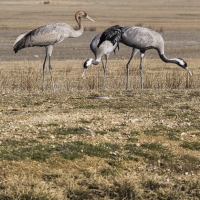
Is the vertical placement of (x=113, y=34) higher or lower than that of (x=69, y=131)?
higher

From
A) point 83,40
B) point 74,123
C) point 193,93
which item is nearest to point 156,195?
point 74,123

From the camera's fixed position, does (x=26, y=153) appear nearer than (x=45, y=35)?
Yes

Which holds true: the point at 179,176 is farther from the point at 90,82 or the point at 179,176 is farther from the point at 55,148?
the point at 90,82

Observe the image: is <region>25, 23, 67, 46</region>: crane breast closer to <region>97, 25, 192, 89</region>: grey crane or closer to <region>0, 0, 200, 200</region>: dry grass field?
<region>97, 25, 192, 89</region>: grey crane

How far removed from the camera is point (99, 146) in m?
8.23

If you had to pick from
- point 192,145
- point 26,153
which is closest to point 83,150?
Result: point 26,153

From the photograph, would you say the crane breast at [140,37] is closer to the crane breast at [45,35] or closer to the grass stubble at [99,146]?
the crane breast at [45,35]

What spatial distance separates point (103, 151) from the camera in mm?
8008

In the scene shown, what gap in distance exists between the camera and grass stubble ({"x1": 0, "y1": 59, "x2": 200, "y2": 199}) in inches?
265

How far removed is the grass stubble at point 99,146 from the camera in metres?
6.74

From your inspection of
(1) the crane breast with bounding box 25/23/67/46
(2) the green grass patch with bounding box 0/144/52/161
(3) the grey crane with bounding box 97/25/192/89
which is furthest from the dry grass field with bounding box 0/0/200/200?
(1) the crane breast with bounding box 25/23/67/46

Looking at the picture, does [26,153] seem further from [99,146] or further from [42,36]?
[42,36]

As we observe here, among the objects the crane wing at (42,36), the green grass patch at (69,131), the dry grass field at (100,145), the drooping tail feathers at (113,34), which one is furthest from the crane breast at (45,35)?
the green grass patch at (69,131)

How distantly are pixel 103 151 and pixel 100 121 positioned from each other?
6.23 ft
